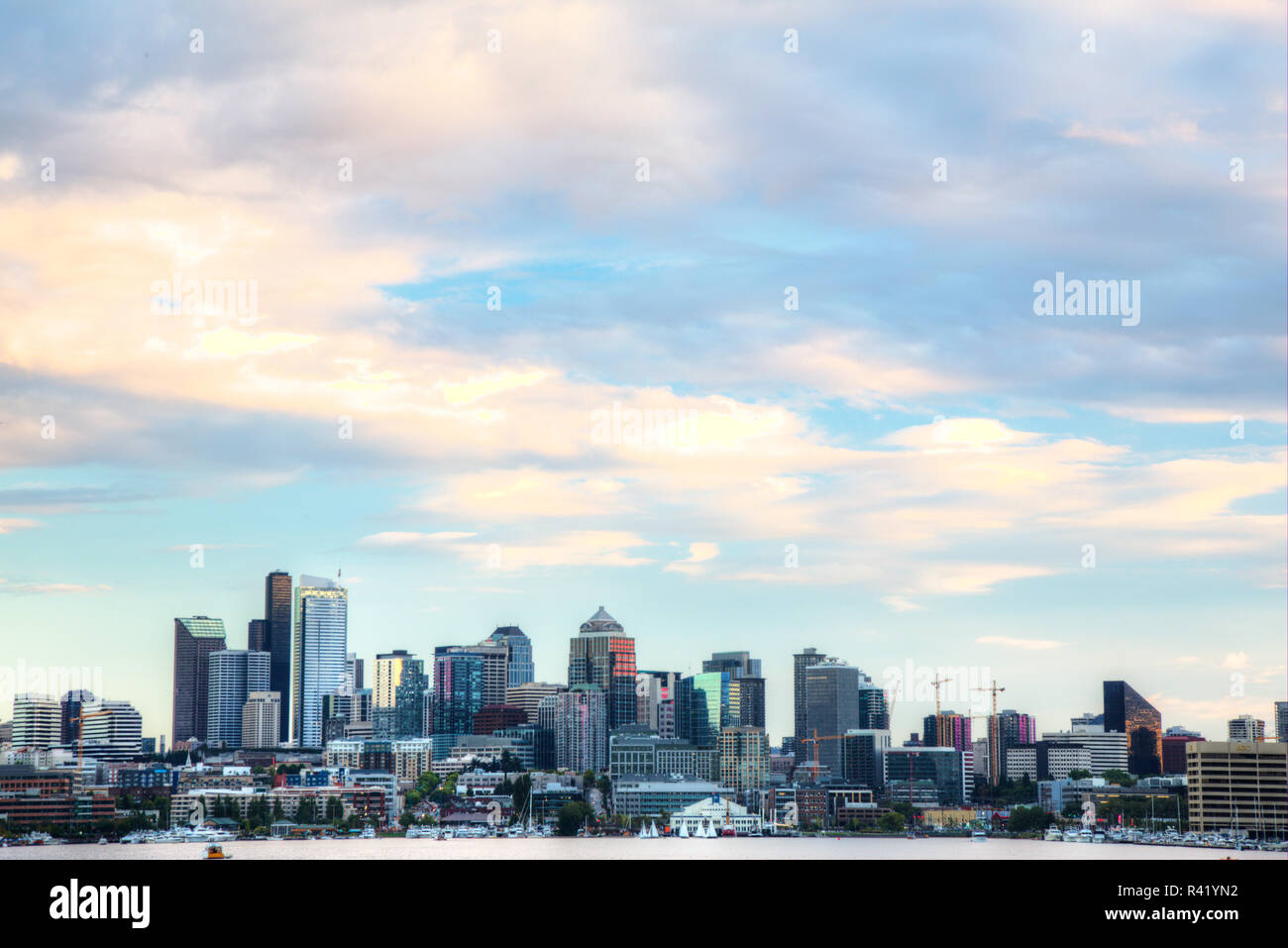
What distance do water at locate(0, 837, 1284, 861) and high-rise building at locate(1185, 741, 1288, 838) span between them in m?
9.64

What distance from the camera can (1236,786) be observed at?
185750mm

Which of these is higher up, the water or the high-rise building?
the high-rise building

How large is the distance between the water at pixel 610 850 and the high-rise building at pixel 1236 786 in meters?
9.64

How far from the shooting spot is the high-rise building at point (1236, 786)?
180500mm

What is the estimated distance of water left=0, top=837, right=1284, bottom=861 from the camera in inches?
5969

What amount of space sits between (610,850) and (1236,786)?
7580cm

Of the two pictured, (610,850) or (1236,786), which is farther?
(1236,786)

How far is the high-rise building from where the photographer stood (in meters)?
180

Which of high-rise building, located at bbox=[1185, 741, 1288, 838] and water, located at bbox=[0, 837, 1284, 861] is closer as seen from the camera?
water, located at bbox=[0, 837, 1284, 861]
